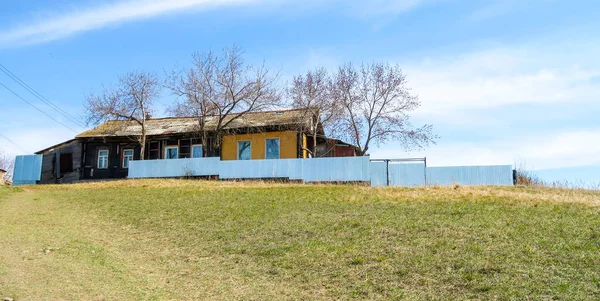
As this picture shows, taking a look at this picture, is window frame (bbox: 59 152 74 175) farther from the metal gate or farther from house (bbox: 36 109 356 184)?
the metal gate

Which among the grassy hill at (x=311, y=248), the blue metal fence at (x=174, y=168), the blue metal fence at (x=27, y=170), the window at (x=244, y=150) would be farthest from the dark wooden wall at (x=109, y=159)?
the grassy hill at (x=311, y=248)

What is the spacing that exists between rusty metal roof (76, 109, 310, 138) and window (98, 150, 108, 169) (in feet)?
4.65

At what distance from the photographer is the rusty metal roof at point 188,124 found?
31312 mm

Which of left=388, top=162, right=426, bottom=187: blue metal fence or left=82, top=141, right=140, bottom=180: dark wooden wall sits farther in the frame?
left=82, top=141, right=140, bottom=180: dark wooden wall

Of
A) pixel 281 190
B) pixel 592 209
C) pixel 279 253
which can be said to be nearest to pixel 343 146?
pixel 281 190

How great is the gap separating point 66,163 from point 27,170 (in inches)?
109

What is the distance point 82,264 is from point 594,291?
1010cm

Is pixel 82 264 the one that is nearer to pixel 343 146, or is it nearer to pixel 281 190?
pixel 281 190

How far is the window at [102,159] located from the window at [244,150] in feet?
35.9

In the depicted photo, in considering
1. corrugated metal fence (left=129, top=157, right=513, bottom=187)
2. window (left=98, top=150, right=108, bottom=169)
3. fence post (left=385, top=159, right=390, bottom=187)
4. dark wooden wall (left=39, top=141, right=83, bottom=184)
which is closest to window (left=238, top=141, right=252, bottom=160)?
corrugated metal fence (left=129, top=157, right=513, bottom=187)

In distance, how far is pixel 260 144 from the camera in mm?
32125

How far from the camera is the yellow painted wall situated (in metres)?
31.3

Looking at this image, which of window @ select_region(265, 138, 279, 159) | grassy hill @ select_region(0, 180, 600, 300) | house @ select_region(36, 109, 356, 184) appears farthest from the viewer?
window @ select_region(265, 138, 279, 159)

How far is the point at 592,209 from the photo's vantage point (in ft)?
46.7
